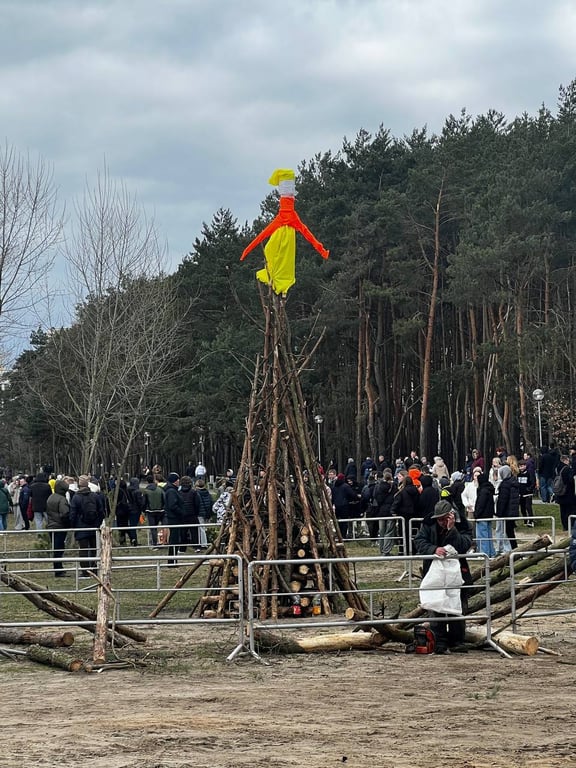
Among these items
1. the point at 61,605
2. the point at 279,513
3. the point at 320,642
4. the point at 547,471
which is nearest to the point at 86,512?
the point at 279,513

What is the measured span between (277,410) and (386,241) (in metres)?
38.7

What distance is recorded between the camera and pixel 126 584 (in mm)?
18062

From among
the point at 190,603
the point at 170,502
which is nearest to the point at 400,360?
the point at 170,502

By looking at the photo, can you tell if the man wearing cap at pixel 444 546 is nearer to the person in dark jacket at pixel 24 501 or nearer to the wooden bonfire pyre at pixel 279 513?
the wooden bonfire pyre at pixel 279 513

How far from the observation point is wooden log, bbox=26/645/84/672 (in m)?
10.8

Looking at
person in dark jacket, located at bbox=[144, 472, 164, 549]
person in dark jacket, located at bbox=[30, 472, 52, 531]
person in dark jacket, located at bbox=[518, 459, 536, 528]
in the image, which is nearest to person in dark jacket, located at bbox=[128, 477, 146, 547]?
person in dark jacket, located at bbox=[144, 472, 164, 549]

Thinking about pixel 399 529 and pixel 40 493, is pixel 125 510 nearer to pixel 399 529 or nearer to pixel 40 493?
pixel 40 493

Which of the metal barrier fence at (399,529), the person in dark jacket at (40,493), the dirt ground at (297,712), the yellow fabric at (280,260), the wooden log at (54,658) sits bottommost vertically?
the dirt ground at (297,712)

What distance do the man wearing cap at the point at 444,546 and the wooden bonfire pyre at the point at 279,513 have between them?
208cm

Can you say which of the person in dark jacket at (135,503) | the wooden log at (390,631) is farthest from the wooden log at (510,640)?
the person in dark jacket at (135,503)

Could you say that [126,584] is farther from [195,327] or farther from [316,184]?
[195,327]

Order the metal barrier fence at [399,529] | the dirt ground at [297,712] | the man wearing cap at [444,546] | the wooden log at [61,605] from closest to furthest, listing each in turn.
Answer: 1. the dirt ground at [297,712]
2. the man wearing cap at [444,546]
3. the wooden log at [61,605]
4. the metal barrier fence at [399,529]

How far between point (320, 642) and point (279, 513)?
2930mm

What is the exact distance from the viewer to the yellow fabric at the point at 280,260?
15.2m
